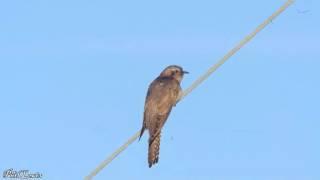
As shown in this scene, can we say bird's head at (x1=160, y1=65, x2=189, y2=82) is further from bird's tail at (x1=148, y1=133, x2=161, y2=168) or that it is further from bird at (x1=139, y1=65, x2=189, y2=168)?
bird's tail at (x1=148, y1=133, x2=161, y2=168)

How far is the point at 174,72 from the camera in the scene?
65.5 ft

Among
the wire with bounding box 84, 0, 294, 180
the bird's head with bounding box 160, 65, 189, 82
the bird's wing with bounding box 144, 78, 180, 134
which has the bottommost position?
the wire with bounding box 84, 0, 294, 180

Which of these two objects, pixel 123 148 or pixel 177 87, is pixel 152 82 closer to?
pixel 177 87

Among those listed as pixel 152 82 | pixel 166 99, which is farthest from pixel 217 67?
pixel 152 82

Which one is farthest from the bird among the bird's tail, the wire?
the wire

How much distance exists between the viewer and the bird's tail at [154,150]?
15.9 m

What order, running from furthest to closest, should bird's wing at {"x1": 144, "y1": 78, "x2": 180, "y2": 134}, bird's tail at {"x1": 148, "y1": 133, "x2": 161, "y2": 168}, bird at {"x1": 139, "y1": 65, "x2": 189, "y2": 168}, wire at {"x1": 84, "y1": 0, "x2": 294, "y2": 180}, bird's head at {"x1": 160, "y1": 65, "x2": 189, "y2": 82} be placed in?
bird's head at {"x1": 160, "y1": 65, "x2": 189, "y2": 82} < bird's wing at {"x1": 144, "y1": 78, "x2": 180, "y2": 134} < bird at {"x1": 139, "y1": 65, "x2": 189, "y2": 168} < bird's tail at {"x1": 148, "y1": 133, "x2": 161, "y2": 168} < wire at {"x1": 84, "y1": 0, "x2": 294, "y2": 180}

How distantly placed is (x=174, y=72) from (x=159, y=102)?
245cm

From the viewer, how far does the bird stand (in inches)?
647

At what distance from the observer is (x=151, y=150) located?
Answer: 52.6ft

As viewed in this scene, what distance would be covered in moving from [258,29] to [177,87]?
8.67 meters

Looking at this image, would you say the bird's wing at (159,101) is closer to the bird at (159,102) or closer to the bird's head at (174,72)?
the bird at (159,102)

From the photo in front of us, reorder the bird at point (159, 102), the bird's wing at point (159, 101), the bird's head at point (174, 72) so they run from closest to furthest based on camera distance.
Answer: the bird at point (159, 102) → the bird's wing at point (159, 101) → the bird's head at point (174, 72)

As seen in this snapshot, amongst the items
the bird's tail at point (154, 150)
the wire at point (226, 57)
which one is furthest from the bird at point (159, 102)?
the wire at point (226, 57)
